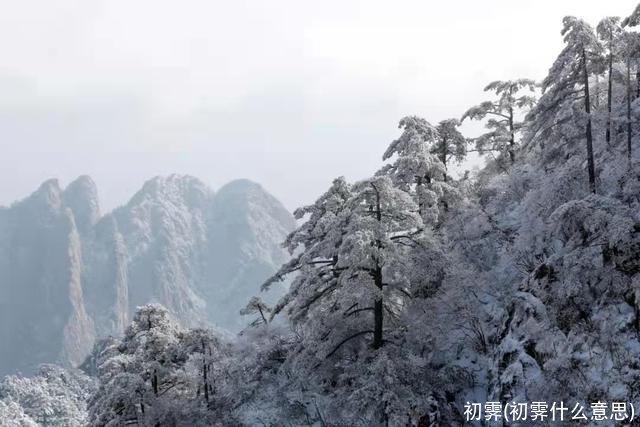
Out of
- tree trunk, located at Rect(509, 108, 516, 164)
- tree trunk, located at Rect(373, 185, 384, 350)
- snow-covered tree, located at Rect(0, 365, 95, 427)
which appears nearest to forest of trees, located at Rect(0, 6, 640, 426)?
tree trunk, located at Rect(373, 185, 384, 350)

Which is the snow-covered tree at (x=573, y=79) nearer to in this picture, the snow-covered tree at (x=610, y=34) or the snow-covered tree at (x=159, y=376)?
the snow-covered tree at (x=610, y=34)

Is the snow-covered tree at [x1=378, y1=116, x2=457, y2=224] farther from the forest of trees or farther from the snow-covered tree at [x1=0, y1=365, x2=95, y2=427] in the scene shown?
the snow-covered tree at [x1=0, y1=365, x2=95, y2=427]

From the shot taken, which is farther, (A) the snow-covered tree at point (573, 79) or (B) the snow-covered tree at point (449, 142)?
(B) the snow-covered tree at point (449, 142)

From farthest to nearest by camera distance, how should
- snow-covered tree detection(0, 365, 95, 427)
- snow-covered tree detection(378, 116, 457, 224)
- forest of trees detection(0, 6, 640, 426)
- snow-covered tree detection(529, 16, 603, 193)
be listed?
1. snow-covered tree detection(0, 365, 95, 427)
2. snow-covered tree detection(378, 116, 457, 224)
3. snow-covered tree detection(529, 16, 603, 193)
4. forest of trees detection(0, 6, 640, 426)

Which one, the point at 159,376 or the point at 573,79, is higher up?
the point at 573,79

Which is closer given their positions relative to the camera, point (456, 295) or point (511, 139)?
point (456, 295)

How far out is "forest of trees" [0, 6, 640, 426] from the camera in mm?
14797

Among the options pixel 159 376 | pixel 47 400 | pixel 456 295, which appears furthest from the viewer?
pixel 47 400

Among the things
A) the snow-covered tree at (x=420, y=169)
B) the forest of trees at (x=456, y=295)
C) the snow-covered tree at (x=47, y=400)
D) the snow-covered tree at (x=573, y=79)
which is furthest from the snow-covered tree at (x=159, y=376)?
the snow-covered tree at (x=47, y=400)

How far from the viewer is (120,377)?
84.5 ft

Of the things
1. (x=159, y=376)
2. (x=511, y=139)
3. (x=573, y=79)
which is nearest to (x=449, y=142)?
(x=511, y=139)

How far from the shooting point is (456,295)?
19.6 metres

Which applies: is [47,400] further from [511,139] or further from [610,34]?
[610,34]

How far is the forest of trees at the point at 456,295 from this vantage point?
583 inches
